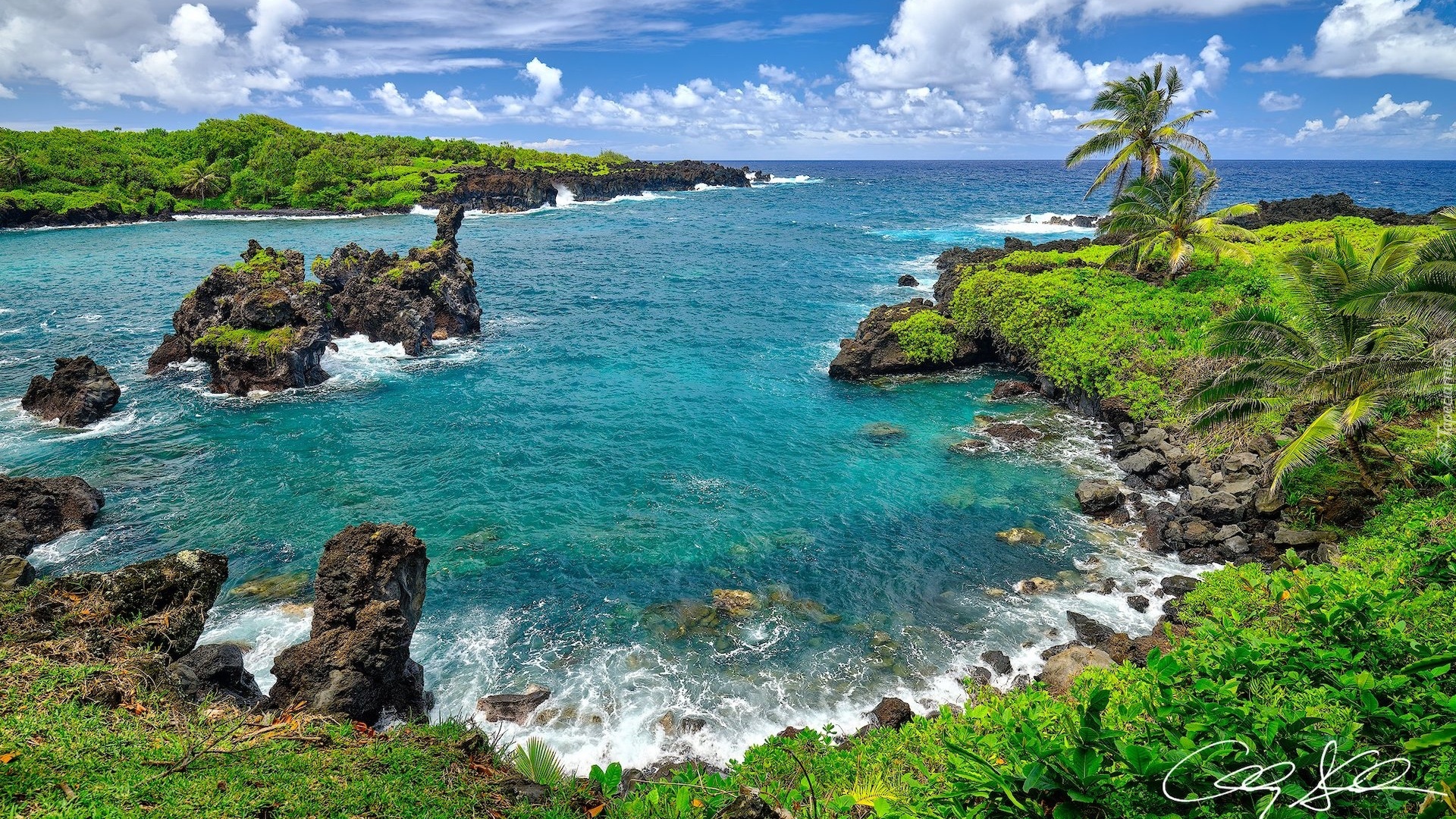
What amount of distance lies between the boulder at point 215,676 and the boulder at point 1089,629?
19677 millimetres

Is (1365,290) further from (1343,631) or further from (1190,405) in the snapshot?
(1343,631)

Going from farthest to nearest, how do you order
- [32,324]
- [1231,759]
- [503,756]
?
[32,324], [503,756], [1231,759]

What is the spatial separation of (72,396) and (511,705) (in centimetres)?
3216

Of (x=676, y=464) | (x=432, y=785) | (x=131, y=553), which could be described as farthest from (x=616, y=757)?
(x=131, y=553)

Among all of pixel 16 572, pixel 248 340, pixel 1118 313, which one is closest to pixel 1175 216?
pixel 1118 313

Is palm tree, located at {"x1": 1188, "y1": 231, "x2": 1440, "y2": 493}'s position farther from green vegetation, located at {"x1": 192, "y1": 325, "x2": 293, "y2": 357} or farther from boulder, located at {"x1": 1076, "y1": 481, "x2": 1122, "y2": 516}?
green vegetation, located at {"x1": 192, "y1": 325, "x2": 293, "y2": 357}

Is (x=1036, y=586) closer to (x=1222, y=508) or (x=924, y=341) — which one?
(x=1222, y=508)

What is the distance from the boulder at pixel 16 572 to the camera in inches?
576

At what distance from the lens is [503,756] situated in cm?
1261

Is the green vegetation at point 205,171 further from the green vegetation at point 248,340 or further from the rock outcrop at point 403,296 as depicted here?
the green vegetation at point 248,340

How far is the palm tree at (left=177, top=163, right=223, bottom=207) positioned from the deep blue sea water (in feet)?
288

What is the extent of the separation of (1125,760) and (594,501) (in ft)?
76.6

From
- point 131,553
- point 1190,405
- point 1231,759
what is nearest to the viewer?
point 1231,759

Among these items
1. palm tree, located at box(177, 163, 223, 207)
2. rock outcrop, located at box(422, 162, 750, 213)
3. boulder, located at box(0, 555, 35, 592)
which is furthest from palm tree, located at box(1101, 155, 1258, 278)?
palm tree, located at box(177, 163, 223, 207)
